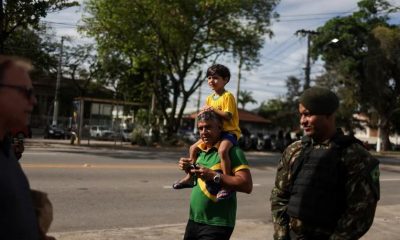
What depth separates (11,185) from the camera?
2.29 meters

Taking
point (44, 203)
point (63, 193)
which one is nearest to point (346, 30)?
point (63, 193)

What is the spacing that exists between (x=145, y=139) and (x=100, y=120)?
65.6ft

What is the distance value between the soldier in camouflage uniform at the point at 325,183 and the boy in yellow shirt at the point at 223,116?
710mm

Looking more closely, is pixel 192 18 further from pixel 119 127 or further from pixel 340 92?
pixel 340 92

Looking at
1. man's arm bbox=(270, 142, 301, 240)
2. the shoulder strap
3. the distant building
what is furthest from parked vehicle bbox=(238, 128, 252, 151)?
the distant building

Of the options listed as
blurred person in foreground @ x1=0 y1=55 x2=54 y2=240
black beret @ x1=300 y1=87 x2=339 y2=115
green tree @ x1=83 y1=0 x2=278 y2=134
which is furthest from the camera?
green tree @ x1=83 y1=0 x2=278 y2=134

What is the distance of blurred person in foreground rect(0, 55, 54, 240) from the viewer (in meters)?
2.27

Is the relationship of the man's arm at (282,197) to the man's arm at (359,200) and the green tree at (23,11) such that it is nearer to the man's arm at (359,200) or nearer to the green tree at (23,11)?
the man's arm at (359,200)

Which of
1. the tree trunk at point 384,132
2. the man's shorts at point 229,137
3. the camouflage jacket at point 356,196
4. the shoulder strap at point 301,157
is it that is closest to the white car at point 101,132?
the tree trunk at point 384,132

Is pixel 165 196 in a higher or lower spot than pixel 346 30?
lower

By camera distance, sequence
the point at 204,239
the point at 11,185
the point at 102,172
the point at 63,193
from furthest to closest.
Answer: the point at 102,172
the point at 63,193
the point at 204,239
the point at 11,185

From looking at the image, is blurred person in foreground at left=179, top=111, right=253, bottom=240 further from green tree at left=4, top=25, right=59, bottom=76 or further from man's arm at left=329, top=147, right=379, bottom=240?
green tree at left=4, top=25, right=59, bottom=76

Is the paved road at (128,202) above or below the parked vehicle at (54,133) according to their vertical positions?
below

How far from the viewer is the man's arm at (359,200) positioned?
10.7 feet
